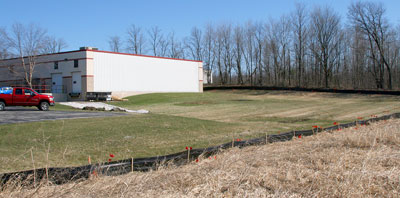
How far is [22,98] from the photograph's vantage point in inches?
942

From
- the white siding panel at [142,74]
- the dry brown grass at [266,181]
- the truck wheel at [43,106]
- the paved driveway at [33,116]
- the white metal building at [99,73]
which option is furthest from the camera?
the white siding panel at [142,74]

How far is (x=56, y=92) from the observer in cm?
4609

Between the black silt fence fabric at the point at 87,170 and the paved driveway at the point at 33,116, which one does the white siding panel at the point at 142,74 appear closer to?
the paved driveway at the point at 33,116

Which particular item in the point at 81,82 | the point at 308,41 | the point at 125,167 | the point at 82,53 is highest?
the point at 308,41

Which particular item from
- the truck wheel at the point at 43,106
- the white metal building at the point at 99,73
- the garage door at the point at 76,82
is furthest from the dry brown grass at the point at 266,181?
the garage door at the point at 76,82

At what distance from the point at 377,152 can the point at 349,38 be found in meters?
67.2

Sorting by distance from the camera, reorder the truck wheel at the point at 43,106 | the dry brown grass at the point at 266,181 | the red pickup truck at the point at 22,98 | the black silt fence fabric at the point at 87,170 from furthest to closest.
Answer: the truck wheel at the point at 43,106 → the red pickup truck at the point at 22,98 → the black silt fence fabric at the point at 87,170 → the dry brown grass at the point at 266,181

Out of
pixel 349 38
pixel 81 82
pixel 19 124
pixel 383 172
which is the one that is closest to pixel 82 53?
pixel 81 82

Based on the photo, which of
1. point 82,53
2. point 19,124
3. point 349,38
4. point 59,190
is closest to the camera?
point 59,190

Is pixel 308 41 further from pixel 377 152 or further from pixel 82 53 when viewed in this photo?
pixel 377 152

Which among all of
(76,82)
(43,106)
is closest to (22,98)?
(43,106)

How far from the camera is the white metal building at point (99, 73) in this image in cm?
4369

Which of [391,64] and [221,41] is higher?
[221,41]

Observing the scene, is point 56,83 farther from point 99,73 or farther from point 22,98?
point 22,98
